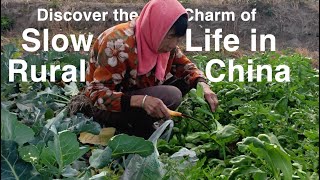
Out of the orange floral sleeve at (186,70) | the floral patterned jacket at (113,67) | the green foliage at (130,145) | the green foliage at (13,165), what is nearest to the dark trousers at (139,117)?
the floral patterned jacket at (113,67)

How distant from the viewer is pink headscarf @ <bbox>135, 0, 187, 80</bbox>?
233cm

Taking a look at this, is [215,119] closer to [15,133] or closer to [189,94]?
[189,94]

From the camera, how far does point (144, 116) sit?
2.51 metres

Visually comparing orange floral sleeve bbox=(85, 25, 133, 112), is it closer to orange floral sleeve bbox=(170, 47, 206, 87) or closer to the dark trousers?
the dark trousers

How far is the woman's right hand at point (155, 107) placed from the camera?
7.64 feet

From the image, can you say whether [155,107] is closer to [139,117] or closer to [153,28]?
[139,117]

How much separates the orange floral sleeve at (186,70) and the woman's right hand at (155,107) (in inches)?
20.9

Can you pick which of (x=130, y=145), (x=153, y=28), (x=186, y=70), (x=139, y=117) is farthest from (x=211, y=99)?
(x=130, y=145)

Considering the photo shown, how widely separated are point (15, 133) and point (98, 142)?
3.01 feet

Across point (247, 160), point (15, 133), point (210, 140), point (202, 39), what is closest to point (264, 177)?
point (247, 160)

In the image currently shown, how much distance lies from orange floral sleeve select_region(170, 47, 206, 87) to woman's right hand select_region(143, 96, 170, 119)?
1.74 feet

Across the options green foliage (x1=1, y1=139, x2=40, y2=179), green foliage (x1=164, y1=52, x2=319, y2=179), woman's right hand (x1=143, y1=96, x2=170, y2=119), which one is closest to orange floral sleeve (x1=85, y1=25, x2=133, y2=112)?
woman's right hand (x1=143, y1=96, x2=170, y2=119)

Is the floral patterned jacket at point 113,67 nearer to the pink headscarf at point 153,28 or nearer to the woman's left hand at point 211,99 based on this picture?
the pink headscarf at point 153,28

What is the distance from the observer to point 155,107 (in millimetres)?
2334
